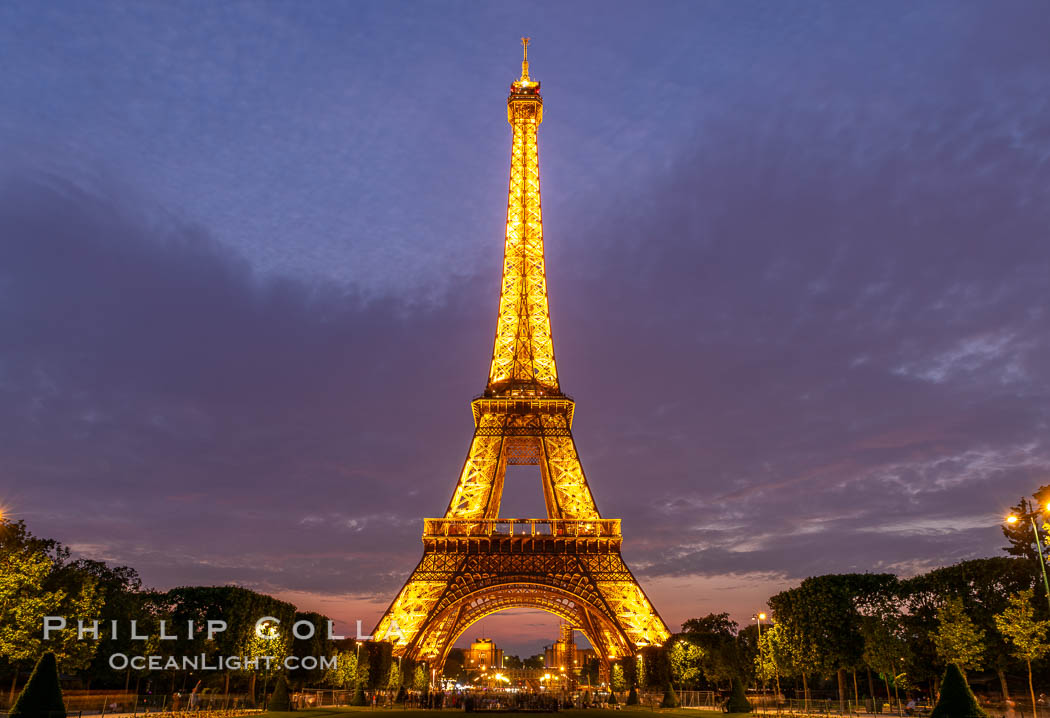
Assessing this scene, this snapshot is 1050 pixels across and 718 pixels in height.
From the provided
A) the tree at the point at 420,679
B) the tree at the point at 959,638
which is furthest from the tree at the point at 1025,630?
the tree at the point at 420,679

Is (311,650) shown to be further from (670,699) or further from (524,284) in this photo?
(524,284)

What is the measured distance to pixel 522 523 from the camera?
67.4 meters

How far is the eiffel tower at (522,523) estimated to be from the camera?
62.9m

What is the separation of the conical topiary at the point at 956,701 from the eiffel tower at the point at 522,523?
1412 inches

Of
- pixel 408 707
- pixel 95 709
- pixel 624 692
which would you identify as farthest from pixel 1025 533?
pixel 95 709

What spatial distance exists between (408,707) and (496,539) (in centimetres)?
1472

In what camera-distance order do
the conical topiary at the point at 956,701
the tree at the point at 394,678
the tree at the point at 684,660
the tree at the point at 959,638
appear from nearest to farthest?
the conical topiary at the point at 956,701 → the tree at the point at 959,638 → the tree at the point at 394,678 → the tree at the point at 684,660

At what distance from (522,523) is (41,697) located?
150 feet

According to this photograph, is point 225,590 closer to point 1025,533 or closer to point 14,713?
point 14,713

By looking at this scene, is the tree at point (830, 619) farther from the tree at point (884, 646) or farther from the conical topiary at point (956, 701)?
the conical topiary at point (956, 701)

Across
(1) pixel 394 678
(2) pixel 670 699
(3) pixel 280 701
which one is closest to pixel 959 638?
(2) pixel 670 699

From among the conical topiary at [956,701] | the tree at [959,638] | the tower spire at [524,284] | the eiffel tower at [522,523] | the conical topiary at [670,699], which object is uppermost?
the tower spire at [524,284]

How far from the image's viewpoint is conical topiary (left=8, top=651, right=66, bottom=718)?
952 inches

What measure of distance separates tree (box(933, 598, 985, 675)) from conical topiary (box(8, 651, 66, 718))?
43.9 metres
